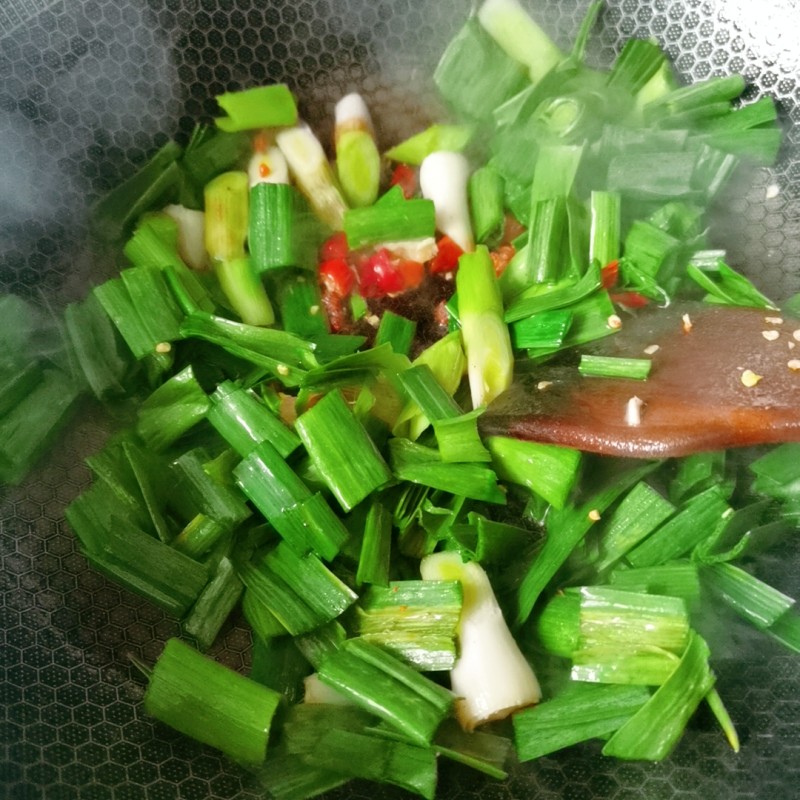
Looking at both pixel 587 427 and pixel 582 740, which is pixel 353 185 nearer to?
pixel 587 427

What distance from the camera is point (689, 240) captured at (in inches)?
65.7

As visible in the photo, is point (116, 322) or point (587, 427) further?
point (116, 322)

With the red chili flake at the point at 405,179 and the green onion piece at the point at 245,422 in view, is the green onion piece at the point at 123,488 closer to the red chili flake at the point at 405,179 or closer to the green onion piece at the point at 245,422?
the green onion piece at the point at 245,422

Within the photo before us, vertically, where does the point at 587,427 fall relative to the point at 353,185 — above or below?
Result: below

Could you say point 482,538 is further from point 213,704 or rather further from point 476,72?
point 476,72

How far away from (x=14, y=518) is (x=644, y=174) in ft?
4.83

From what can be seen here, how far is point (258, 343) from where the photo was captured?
153 centimetres

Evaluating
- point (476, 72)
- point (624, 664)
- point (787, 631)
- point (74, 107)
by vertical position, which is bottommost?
point (787, 631)

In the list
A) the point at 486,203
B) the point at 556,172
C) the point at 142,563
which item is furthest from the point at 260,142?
the point at 142,563

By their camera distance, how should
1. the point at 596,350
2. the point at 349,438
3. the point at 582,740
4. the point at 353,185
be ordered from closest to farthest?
1. the point at 582,740
2. the point at 349,438
3. the point at 596,350
4. the point at 353,185

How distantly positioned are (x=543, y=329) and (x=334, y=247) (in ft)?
1.73

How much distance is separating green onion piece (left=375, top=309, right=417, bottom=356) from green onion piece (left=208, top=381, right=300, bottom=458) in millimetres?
292

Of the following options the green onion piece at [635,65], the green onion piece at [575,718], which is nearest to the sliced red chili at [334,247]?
the green onion piece at [635,65]

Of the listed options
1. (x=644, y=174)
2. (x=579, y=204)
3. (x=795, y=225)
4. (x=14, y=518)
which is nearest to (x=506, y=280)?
(x=579, y=204)
